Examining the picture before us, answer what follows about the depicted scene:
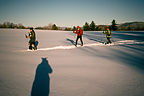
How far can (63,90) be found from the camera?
8.55 ft

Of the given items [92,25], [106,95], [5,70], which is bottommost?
[106,95]

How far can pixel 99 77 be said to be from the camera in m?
3.30

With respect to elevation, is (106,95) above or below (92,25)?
below

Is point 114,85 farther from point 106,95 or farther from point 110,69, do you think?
point 110,69

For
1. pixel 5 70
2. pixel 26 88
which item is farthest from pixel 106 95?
pixel 5 70

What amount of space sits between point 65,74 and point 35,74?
1.08 m

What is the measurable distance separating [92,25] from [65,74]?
6103cm

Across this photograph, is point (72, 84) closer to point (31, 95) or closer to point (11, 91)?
point (31, 95)

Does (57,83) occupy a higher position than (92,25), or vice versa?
(92,25)

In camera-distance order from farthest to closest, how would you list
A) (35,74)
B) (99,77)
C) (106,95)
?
(35,74)
(99,77)
(106,95)

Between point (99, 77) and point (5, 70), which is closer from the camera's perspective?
point (99, 77)

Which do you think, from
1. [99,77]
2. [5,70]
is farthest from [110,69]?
[5,70]

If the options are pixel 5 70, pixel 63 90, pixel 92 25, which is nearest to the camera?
pixel 63 90

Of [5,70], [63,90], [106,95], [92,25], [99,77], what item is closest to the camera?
[106,95]
